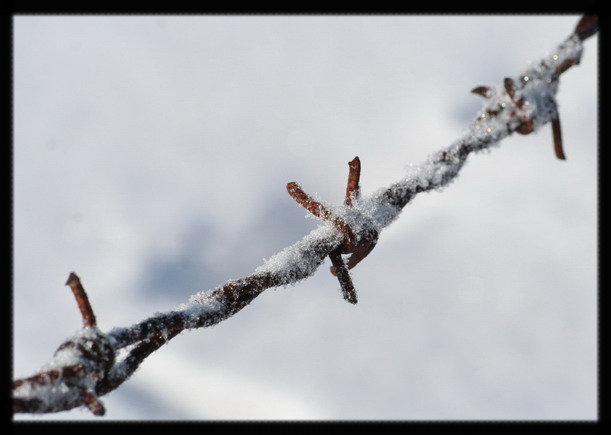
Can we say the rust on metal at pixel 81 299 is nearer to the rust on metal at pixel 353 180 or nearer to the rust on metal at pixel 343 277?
the rust on metal at pixel 343 277

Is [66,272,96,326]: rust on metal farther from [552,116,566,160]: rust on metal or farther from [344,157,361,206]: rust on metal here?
[552,116,566,160]: rust on metal

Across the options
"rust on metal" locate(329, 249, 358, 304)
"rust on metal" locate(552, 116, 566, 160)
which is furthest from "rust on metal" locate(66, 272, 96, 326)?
"rust on metal" locate(552, 116, 566, 160)

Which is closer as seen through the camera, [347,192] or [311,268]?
[311,268]

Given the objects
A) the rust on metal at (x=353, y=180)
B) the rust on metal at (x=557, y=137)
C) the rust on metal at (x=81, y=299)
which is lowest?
the rust on metal at (x=81, y=299)

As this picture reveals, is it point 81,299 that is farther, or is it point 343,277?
point 343,277

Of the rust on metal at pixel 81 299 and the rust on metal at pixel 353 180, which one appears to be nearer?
the rust on metal at pixel 81 299

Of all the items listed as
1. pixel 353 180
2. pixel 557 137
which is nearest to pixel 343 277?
pixel 353 180

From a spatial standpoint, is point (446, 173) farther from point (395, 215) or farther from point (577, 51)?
point (577, 51)

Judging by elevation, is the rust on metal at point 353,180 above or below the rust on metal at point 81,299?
above

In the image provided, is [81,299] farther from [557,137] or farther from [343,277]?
[557,137]

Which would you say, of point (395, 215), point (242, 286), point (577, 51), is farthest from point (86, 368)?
point (577, 51)

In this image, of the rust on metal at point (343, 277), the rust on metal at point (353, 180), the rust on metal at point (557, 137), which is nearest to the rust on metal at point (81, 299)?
the rust on metal at point (343, 277)
